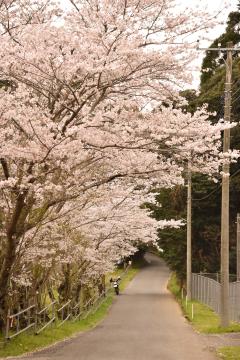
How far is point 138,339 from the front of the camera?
1689 centimetres

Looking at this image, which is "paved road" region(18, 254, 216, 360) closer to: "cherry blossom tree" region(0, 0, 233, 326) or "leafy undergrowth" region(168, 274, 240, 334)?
"leafy undergrowth" region(168, 274, 240, 334)

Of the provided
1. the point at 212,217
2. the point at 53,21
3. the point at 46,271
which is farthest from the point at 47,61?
the point at 212,217

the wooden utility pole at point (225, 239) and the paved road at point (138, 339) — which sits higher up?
the wooden utility pole at point (225, 239)

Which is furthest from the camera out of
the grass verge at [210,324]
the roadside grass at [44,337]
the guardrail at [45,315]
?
the guardrail at [45,315]

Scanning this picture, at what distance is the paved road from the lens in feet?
43.3

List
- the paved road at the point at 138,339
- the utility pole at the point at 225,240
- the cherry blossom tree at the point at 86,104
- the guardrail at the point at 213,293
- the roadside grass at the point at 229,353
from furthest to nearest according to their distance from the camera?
1. the guardrail at the point at 213,293
2. the utility pole at the point at 225,240
3. the paved road at the point at 138,339
4. the roadside grass at the point at 229,353
5. the cherry blossom tree at the point at 86,104

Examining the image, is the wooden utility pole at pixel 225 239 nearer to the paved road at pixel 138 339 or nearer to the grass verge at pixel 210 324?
the grass verge at pixel 210 324

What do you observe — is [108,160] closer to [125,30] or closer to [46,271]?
[125,30]

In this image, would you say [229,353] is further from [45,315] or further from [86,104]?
[45,315]

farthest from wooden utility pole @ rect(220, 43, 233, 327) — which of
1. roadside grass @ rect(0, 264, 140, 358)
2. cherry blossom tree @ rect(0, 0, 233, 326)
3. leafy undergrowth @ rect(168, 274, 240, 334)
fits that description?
cherry blossom tree @ rect(0, 0, 233, 326)

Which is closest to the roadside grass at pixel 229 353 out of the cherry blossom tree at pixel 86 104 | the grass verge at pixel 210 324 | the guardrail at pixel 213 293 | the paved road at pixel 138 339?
the grass verge at pixel 210 324

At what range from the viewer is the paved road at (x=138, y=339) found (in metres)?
13.2

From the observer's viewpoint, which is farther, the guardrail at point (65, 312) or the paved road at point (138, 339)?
the guardrail at point (65, 312)

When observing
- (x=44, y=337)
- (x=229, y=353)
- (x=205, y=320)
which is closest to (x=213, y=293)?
(x=205, y=320)
